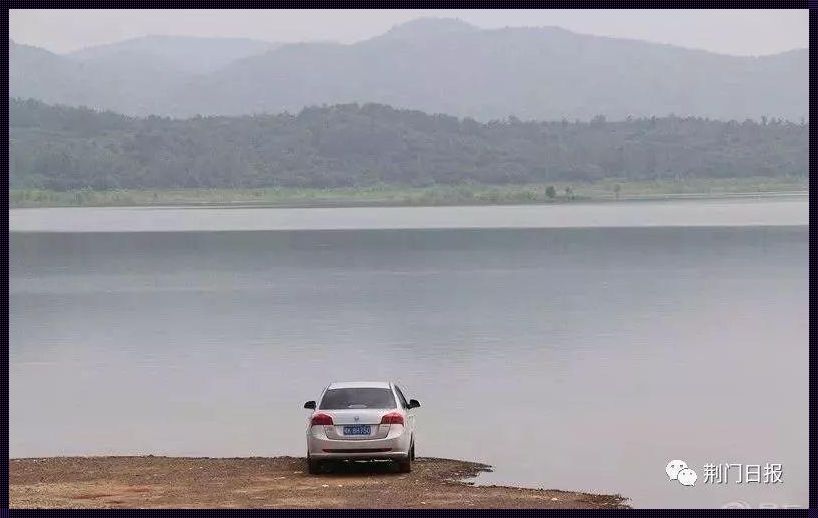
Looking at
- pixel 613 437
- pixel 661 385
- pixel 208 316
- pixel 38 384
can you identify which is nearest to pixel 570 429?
pixel 613 437

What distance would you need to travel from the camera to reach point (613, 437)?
2892 cm

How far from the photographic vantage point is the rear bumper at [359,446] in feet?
69.1

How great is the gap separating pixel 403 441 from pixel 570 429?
9.46 meters

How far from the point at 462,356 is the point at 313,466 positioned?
22.7 m

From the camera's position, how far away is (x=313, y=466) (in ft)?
71.7

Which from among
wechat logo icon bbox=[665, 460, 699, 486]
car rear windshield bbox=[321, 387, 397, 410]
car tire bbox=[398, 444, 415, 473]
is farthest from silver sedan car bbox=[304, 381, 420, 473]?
wechat logo icon bbox=[665, 460, 699, 486]

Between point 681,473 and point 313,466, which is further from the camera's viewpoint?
point 681,473

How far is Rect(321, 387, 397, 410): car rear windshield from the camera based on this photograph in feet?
71.0

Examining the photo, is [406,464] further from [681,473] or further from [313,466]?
[681,473]

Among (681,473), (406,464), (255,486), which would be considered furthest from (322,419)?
(681,473)

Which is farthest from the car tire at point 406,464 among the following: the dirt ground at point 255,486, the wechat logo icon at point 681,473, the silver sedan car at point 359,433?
the wechat logo icon at point 681,473

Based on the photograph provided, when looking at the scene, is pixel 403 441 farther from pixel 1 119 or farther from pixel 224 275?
pixel 224 275

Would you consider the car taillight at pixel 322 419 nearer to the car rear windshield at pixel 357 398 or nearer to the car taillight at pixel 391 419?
the car rear windshield at pixel 357 398

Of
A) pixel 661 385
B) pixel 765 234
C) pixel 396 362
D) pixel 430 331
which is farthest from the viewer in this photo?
pixel 765 234
